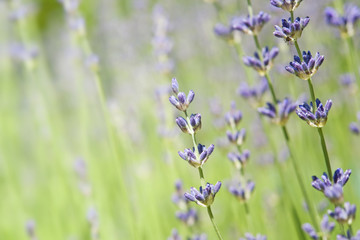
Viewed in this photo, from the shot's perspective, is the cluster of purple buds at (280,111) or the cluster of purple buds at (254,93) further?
the cluster of purple buds at (254,93)

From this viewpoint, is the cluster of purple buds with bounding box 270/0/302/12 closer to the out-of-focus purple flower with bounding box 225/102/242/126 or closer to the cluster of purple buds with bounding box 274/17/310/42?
the cluster of purple buds with bounding box 274/17/310/42

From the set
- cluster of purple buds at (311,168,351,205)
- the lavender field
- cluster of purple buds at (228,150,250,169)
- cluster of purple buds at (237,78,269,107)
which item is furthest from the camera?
cluster of purple buds at (237,78,269,107)

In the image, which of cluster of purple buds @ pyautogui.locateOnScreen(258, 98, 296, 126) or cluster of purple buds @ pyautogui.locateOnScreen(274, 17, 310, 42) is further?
cluster of purple buds @ pyautogui.locateOnScreen(258, 98, 296, 126)

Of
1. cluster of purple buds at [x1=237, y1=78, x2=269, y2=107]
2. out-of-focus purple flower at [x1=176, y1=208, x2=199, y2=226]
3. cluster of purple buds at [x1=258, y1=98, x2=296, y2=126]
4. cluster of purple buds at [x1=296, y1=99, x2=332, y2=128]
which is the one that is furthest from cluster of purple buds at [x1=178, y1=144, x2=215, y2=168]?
cluster of purple buds at [x1=237, y1=78, x2=269, y2=107]

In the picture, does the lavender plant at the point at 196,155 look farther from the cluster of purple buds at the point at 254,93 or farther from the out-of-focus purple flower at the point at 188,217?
the cluster of purple buds at the point at 254,93

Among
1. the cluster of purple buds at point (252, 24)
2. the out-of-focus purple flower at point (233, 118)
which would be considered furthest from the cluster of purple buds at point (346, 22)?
the out-of-focus purple flower at point (233, 118)

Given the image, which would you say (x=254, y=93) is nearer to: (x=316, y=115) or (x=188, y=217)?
(x=188, y=217)

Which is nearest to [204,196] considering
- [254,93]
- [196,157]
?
[196,157]

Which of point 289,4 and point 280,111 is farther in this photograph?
point 280,111
